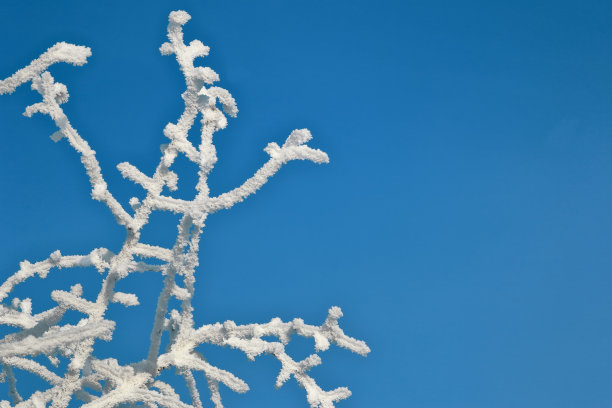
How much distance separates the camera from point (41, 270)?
9.25ft

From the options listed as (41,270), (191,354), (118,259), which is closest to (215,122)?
(118,259)

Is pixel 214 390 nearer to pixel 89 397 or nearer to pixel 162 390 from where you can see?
pixel 162 390

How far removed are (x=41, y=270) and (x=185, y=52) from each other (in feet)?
4.18

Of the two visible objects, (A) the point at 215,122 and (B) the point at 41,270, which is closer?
(A) the point at 215,122

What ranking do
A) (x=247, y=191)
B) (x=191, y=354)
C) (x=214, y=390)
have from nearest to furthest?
(x=247, y=191)
(x=191, y=354)
(x=214, y=390)

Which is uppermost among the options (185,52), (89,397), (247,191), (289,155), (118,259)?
(185,52)

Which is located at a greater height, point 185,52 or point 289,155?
point 185,52

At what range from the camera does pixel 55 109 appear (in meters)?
2.43

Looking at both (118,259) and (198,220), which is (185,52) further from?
(118,259)

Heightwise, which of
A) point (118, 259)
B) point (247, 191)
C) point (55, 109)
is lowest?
point (118, 259)


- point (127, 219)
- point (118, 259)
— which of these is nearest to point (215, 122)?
point (127, 219)

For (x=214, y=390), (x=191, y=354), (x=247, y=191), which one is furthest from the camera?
(x=214, y=390)

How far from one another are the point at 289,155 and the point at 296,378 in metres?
0.93

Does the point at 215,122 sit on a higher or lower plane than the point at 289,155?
higher
